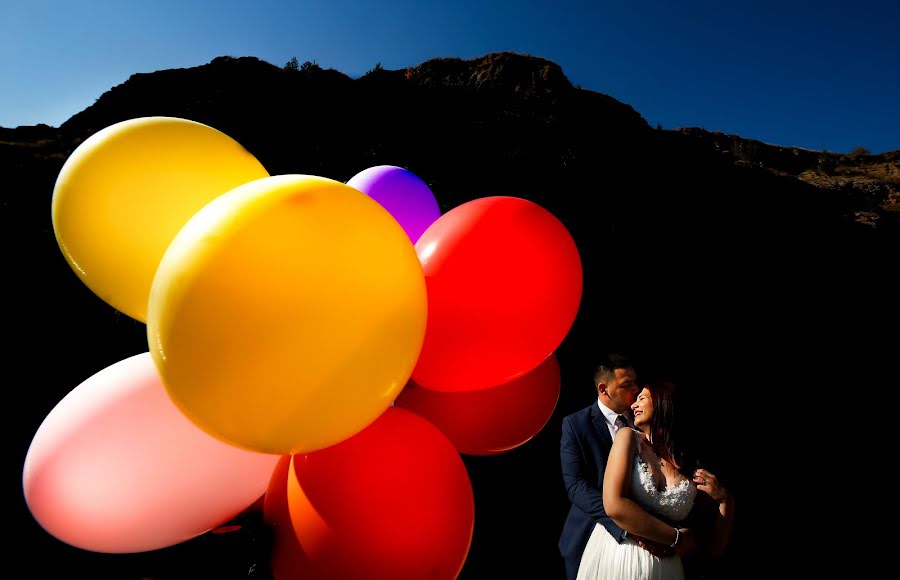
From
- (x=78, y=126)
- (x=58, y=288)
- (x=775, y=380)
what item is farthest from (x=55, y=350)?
(x=775, y=380)

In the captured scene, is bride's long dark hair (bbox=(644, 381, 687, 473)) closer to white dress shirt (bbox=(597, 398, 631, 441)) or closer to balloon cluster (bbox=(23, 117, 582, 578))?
white dress shirt (bbox=(597, 398, 631, 441))

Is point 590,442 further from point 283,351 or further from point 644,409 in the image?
point 283,351

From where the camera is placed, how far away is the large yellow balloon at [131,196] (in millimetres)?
1052

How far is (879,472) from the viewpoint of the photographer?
502 cm

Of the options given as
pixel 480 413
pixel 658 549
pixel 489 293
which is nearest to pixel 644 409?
pixel 658 549

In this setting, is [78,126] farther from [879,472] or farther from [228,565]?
[879,472]

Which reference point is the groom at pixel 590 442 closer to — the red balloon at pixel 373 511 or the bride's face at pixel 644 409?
the bride's face at pixel 644 409

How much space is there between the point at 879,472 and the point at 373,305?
287 inches

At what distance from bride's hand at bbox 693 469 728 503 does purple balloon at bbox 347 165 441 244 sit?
5.17 feet

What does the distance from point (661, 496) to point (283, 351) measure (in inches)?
58.9

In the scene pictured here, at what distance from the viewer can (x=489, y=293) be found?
3.59ft

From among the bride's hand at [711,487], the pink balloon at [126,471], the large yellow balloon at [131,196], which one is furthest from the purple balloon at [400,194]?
the bride's hand at [711,487]

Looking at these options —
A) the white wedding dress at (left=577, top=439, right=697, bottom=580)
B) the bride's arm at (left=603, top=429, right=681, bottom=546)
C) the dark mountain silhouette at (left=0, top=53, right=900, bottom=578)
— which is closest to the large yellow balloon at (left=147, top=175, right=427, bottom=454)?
the dark mountain silhouette at (left=0, top=53, right=900, bottom=578)

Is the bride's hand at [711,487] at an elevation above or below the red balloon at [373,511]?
below
